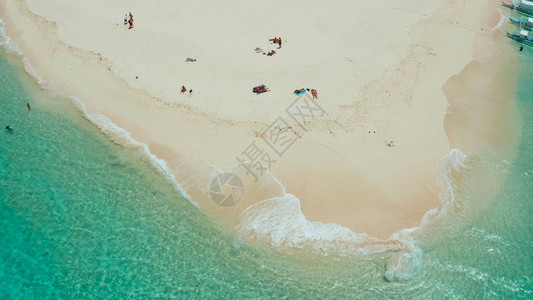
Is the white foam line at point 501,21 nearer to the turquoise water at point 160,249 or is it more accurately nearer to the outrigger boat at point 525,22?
the outrigger boat at point 525,22

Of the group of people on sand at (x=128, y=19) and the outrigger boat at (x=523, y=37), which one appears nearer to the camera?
the group of people on sand at (x=128, y=19)

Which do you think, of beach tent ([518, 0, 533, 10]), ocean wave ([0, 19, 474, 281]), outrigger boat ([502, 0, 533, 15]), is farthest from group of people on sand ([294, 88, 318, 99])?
beach tent ([518, 0, 533, 10])

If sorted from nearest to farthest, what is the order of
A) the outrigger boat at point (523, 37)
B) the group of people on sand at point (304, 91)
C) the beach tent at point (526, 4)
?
the group of people on sand at point (304, 91)
the outrigger boat at point (523, 37)
the beach tent at point (526, 4)

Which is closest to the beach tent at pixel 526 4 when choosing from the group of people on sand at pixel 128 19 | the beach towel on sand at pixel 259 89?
the beach towel on sand at pixel 259 89

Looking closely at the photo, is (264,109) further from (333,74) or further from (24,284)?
(24,284)

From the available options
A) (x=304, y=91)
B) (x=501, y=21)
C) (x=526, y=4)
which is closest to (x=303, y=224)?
(x=304, y=91)

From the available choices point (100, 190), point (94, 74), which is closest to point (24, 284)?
point (100, 190)

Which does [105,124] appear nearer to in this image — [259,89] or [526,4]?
[259,89]
